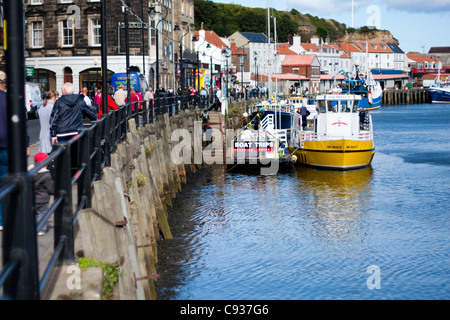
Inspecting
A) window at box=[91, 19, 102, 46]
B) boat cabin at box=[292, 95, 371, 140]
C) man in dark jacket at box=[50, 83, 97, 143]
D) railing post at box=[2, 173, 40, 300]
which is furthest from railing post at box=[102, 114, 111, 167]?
window at box=[91, 19, 102, 46]

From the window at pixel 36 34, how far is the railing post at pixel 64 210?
176 ft

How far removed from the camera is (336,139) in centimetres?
3266

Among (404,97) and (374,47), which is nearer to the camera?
(404,97)

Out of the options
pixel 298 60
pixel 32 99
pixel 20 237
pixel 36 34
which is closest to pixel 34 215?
pixel 20 237

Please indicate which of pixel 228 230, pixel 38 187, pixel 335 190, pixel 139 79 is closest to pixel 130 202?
pixel 38 187

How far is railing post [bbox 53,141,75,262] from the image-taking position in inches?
255

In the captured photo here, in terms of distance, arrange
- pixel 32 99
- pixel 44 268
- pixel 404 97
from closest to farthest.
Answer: pixel 44 268 < pixel 32 99 < pixel 404 97

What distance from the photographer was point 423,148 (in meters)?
46.0

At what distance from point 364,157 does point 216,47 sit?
80.3m

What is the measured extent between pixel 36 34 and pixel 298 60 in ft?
313

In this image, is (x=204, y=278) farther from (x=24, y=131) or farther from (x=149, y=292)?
(x=24, y=131)

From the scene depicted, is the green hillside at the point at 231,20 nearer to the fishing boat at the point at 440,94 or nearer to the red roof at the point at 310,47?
the red roof at the point at 310,47

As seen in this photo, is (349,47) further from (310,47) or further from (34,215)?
(34,215)

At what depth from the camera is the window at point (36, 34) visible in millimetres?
57556
